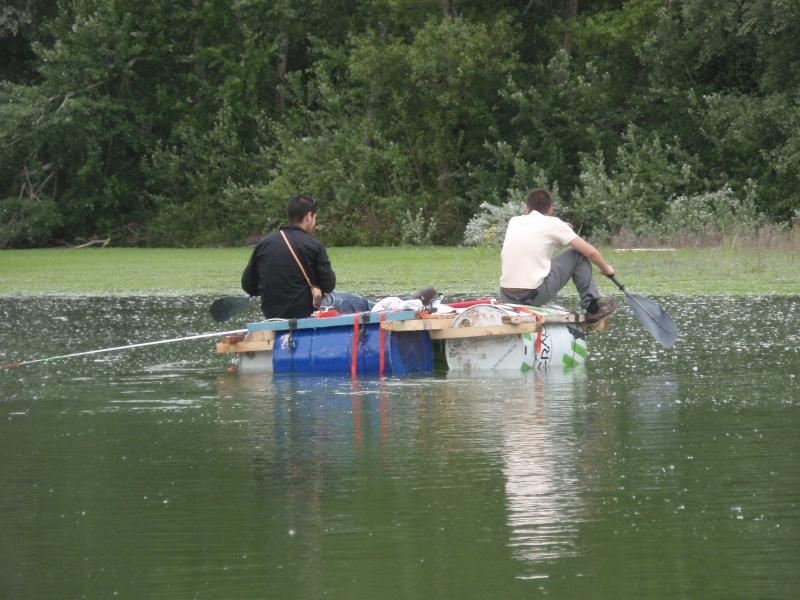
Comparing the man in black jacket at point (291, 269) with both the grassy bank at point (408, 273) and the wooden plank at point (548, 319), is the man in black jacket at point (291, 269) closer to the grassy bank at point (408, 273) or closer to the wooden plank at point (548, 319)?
the wooden plank at point (548, 319)

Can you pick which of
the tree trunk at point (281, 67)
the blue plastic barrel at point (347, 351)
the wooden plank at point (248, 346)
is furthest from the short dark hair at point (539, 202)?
the tree trunk at point (281, 67)

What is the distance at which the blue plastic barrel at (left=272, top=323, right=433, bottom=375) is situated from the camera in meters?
10.2

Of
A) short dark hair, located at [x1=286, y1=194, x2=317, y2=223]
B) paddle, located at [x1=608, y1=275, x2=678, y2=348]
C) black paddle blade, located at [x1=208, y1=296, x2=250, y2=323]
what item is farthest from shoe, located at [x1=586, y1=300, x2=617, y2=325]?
black paddle blade, located at [x1=208, y1=296, x2=250, y2=323]

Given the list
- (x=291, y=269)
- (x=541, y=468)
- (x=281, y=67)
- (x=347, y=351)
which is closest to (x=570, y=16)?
(x=281, y=67)

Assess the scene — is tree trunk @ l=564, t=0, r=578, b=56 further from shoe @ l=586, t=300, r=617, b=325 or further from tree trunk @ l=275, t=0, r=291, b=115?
shoe @ l=586, t=300, r=617, b=325

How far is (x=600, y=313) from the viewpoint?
10469 millimetres

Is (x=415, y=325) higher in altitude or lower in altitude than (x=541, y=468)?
higher

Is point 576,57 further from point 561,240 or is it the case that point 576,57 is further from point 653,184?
point 561,240

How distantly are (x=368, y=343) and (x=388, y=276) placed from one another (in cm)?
1265

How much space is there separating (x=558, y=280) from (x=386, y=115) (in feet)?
96.8

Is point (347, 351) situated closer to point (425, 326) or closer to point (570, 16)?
point (425, 326)

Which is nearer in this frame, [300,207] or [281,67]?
[300,207]

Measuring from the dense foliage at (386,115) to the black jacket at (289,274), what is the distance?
20.1 metres

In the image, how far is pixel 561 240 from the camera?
10.8 m
